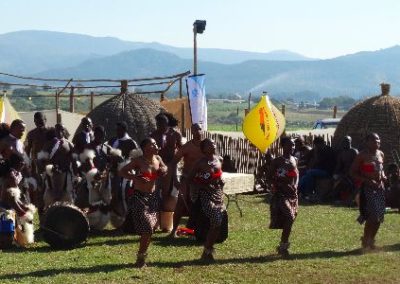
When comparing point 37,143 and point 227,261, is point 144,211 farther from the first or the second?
point 37,143

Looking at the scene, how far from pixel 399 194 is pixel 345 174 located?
79.3 inches

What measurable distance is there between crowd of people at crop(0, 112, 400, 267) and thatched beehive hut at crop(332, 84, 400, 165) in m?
7.43

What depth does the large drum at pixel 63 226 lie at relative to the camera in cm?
1077

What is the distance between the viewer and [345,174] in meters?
17.5

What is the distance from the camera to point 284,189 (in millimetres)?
10195

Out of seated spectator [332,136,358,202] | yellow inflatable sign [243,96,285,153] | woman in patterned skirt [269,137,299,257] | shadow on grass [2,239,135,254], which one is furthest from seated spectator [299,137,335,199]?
woman in patterned skirt [269,137,299,257]

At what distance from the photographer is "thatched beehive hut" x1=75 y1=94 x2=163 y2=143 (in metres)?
18.7

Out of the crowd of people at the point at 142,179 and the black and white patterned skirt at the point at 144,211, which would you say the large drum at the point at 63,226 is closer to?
the crowd of people at the point at 142,179

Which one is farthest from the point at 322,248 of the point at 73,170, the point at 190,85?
the point at 190,85

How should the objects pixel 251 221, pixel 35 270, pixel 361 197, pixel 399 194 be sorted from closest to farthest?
pixel 35 270, pixel 361 197, pixel 251 221, pixel 399 194

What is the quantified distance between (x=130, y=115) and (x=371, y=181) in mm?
9348

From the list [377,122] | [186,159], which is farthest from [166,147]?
[377,122]

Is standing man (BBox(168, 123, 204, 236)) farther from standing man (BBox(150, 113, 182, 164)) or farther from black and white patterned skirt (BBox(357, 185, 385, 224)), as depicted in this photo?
black and white patterned skirt (BBox(357, 185, 385, 224))

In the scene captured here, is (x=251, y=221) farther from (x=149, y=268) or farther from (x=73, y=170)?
(x=149, y=268)
